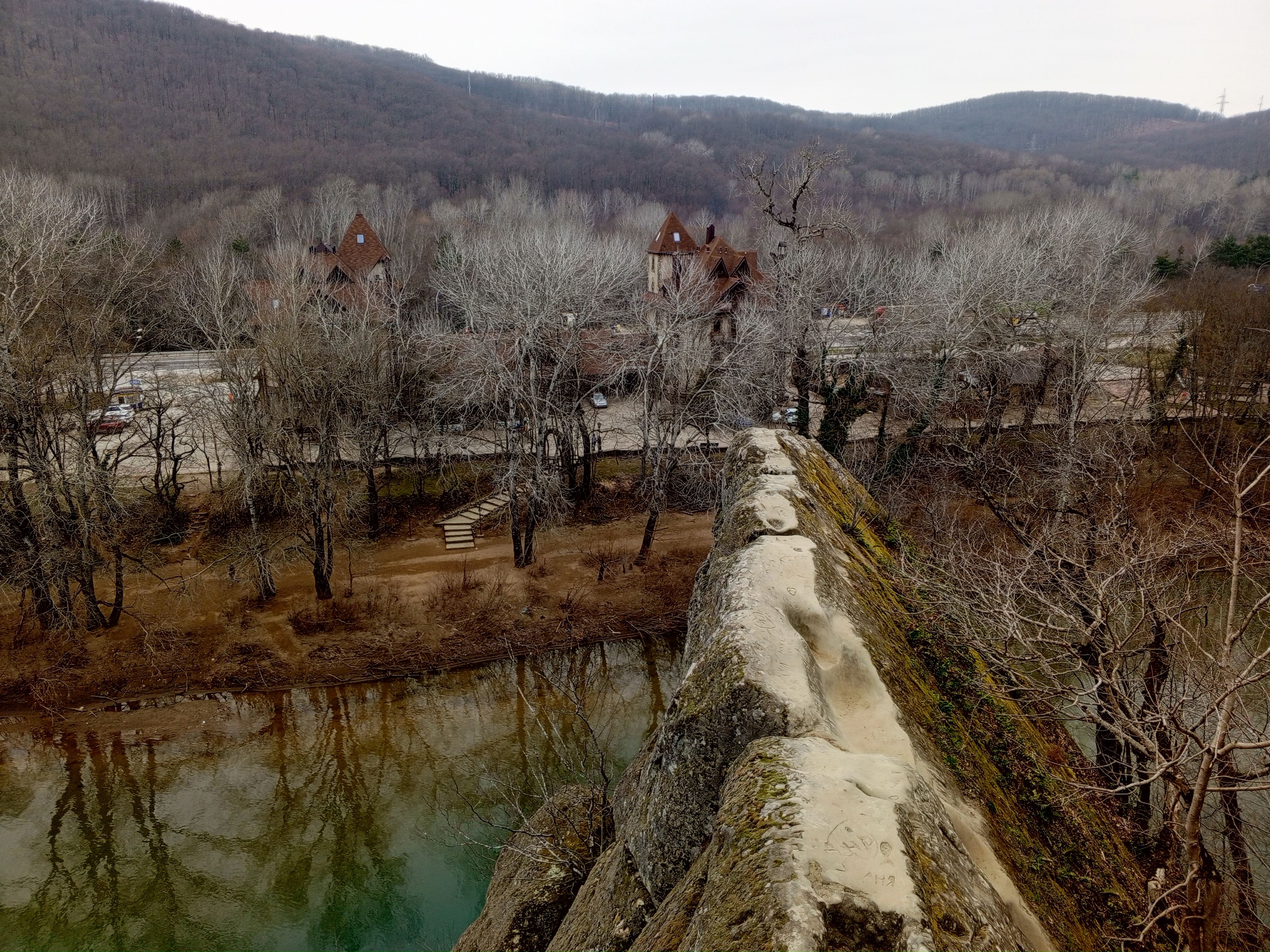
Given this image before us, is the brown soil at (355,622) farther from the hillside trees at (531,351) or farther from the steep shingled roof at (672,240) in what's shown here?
the steep shingled roof at (672,240)

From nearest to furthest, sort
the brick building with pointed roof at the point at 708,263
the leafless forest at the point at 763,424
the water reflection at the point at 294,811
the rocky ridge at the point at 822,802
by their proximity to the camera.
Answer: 1. the rocky ridge at the point at 822,802
2. the leafless forest at the point at 763,424
3. the water reflection at the point at 294,811
4. the brick building with pointed roof at the point at 708,263

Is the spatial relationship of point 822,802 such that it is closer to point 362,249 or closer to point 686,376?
point 686,376

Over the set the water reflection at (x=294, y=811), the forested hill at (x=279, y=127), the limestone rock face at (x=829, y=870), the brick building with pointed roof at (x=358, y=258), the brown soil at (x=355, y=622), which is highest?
the forested hill at (x=279, y=127)

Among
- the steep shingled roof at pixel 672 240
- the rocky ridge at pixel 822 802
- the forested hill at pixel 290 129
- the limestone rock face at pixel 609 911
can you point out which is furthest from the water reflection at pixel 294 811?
the forested hill at pixel 290 129

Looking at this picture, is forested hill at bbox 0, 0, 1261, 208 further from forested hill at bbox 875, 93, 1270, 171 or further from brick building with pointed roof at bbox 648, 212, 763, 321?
brick building with pointed roof at bbox 648, 212, 763, 321

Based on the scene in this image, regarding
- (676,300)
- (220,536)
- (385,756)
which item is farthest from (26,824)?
(676,300)

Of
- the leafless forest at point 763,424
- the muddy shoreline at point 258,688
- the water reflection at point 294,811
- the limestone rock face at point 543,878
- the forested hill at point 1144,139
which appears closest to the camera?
the limestone rock face at point 543,878
